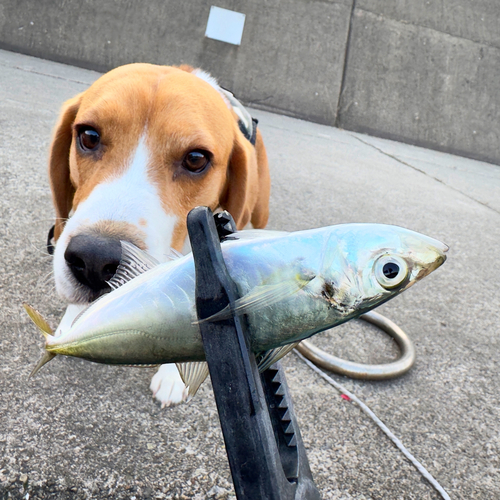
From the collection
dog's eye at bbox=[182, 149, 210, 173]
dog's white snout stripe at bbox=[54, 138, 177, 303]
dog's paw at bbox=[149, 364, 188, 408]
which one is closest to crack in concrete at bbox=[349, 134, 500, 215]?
dog's eye at bbox=[182, 149, 210, 173]

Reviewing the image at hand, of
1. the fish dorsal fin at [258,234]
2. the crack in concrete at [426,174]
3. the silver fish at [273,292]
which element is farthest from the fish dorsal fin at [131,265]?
the crack in concrete at [426,174]

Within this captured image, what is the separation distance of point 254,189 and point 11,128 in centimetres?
241

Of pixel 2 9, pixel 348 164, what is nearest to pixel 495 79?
pixel 348 164

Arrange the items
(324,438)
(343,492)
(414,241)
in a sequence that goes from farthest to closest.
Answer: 1. (324,438)
2. (343,492)
3. (414,241)

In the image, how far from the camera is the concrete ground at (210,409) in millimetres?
1335

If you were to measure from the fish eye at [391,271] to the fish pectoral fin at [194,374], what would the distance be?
1.10ft

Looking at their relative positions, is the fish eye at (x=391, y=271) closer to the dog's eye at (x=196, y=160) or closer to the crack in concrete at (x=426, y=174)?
the dog's eye at (x=196, y=160)

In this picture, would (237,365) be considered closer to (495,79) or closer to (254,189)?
(254,189)

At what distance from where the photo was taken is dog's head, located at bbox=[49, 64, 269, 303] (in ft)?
4.93

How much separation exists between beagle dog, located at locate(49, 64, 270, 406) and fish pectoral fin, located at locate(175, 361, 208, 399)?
629mm

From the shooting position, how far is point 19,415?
143 centimetres

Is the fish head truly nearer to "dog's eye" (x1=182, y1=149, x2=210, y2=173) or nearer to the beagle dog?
the beagle dog

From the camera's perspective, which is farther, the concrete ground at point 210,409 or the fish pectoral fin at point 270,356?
the concrete ground at point 210,409

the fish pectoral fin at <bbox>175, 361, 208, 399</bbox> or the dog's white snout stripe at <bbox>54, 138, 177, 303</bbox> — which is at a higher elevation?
the dog's white snout stripe at <bbox>54, 138, 177, 303</bbox>
